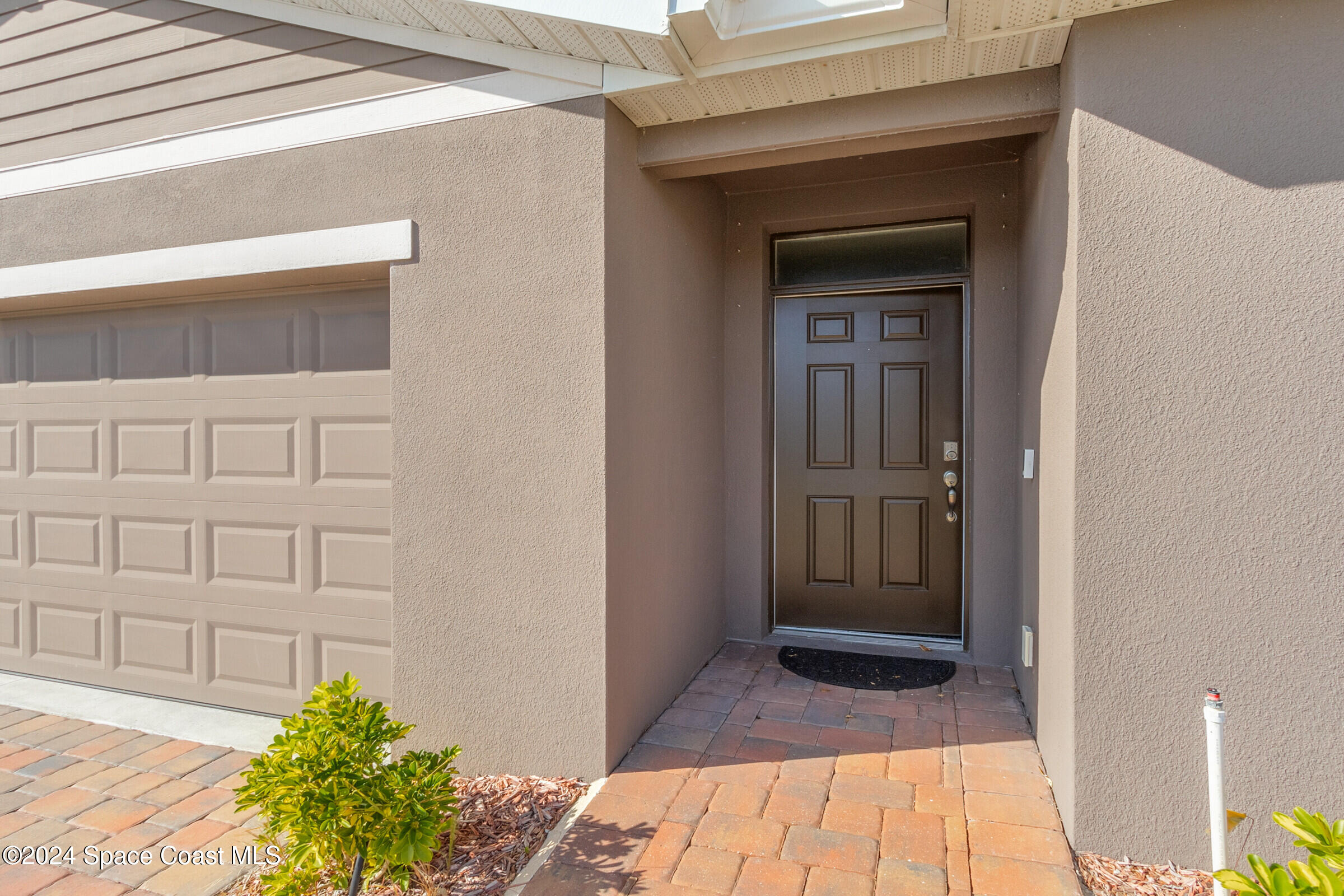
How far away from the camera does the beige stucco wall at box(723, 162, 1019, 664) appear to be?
3584mm

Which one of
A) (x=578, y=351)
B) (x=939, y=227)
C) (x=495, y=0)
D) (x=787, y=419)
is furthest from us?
(x=787, y=419)

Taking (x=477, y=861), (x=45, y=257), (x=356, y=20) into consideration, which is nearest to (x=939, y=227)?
(x=356, y=20)

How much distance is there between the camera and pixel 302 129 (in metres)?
2.92

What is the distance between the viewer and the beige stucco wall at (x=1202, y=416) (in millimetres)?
1926

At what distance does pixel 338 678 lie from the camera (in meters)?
3.12

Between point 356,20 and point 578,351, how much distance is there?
169cm

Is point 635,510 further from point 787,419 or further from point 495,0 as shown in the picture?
point 495,0

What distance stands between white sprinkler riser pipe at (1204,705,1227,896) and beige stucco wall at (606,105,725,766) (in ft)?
5.79

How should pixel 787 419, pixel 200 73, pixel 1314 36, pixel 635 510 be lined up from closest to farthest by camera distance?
pixel 1314 36 < pixel 635 510 < pixel 200 73 < pixel 787 419

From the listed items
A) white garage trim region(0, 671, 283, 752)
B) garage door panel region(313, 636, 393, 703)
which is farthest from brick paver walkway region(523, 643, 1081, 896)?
white garage trim region(0, 671, 283, 752)

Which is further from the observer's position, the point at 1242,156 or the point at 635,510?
the point at 635,510

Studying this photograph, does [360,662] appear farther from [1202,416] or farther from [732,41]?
[1202,416]

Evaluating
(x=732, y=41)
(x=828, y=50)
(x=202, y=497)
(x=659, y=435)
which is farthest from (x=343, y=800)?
(x=828, y=50)

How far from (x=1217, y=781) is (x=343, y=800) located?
222cm
